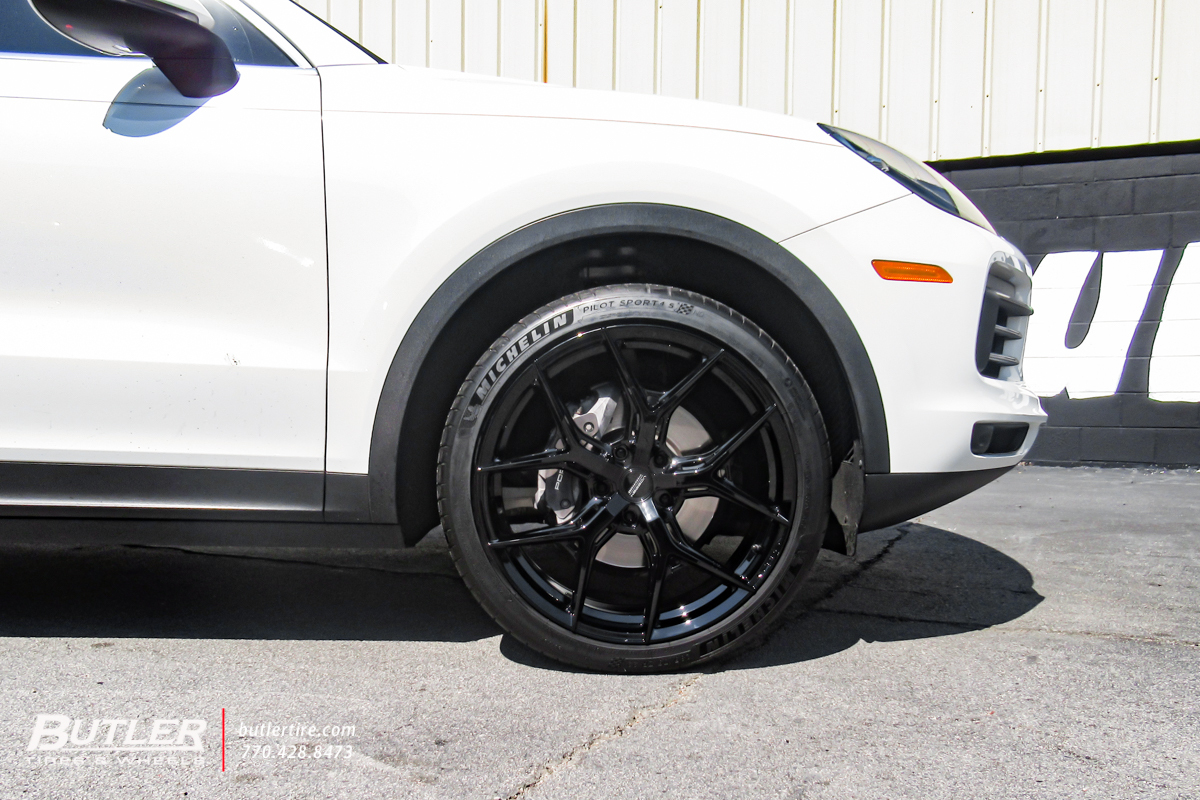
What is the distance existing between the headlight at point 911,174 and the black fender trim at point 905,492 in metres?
0.61

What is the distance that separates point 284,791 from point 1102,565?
8.94 ft

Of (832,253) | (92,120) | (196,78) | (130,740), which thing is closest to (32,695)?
(130,740)

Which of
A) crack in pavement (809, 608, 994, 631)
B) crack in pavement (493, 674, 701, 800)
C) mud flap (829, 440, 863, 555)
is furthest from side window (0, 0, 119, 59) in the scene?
crack in pavement (809, 608, 994, 631)

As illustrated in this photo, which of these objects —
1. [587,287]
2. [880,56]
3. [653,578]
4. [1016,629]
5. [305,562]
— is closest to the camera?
[653,578]

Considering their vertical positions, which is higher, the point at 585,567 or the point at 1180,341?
the point at 1180,341

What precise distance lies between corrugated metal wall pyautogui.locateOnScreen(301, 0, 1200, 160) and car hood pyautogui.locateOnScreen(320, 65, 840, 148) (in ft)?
12.6

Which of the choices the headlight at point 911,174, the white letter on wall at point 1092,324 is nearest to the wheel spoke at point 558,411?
the headlight at point 911,174

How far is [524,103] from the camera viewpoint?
1.89 m

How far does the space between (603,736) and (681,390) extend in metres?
0.71

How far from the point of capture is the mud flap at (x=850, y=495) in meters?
1.86

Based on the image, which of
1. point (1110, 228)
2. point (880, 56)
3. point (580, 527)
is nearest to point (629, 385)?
point (580, 527)

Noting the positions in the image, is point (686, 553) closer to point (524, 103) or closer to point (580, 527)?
point (580, 527)

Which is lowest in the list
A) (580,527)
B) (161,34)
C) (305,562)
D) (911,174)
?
(305,562)

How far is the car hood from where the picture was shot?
186 centimetres
